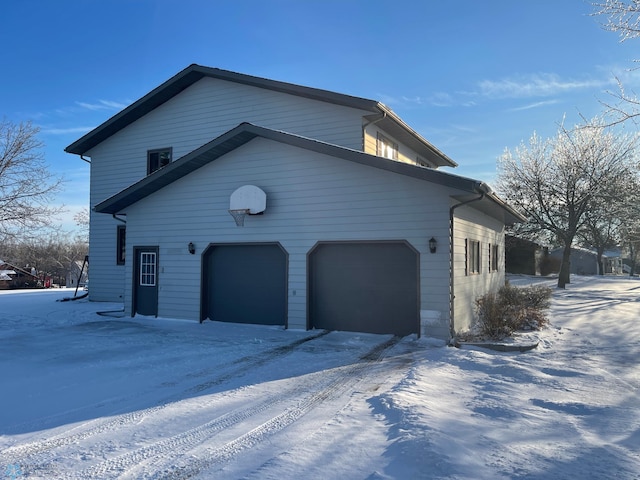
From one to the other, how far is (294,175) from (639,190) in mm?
22470

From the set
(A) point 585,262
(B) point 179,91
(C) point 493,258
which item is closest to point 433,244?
(C) point 493,258

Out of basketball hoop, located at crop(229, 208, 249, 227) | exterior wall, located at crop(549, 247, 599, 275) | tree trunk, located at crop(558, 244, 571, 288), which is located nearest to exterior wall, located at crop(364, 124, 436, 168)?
basketball hoop, located at crop(229, 208, 249, 227)

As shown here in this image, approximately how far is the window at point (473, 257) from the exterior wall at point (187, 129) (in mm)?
4462

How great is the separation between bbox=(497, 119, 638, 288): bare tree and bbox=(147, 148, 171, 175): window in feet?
70.5

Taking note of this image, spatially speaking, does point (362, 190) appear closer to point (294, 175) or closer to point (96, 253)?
point (294, 175)

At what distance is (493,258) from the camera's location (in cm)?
1605

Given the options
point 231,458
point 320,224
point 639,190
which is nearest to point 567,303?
point 639,190

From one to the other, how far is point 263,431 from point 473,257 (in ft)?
30.7

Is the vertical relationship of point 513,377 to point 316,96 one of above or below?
below

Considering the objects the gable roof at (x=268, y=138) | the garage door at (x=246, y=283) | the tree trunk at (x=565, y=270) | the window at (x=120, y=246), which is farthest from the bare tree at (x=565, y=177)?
the window at (x=120, y=246)

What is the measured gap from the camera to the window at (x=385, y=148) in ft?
47.8

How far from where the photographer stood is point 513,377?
22.0 ft

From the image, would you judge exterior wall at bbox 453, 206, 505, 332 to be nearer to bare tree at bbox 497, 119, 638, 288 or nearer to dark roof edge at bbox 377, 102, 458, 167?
dark roof edge at bbox 377, 102, 458, 167

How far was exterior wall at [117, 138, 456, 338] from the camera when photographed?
970cm
